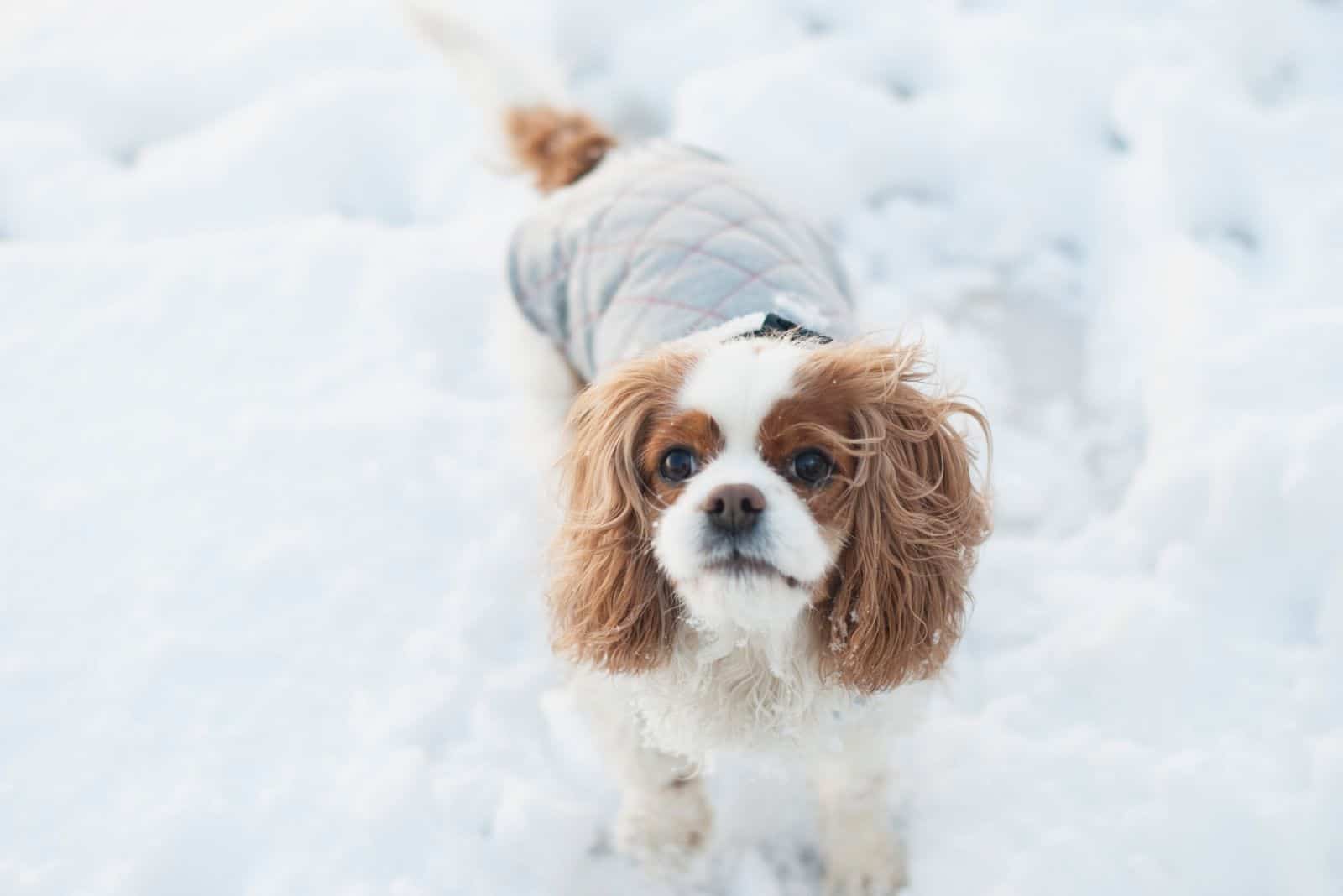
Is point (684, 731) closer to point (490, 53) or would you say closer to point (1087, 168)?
point (490, 53)

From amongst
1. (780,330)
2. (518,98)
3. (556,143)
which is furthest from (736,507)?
(518,98)

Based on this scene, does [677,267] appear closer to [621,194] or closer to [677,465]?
[621,194]

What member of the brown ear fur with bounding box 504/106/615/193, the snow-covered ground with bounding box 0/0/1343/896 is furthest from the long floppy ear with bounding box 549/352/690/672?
the brown ear fur with bounding box 504/106/615/193

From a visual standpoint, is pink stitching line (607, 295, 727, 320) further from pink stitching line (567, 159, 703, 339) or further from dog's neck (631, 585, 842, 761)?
dog's neck (631, 585, 842, 761)

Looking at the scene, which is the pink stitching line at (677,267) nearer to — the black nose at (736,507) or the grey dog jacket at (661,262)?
the grey dog jacket at (661,262)

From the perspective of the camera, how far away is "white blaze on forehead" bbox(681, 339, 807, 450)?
1.42m

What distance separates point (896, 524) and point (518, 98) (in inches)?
63.4

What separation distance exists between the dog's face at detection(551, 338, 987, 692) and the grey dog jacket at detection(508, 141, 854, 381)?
0.83 feet

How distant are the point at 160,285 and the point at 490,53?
113 cm

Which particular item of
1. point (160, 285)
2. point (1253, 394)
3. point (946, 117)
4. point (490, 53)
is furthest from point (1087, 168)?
point (160, 285)

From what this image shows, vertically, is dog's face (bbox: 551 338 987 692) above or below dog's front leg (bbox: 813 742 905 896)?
above

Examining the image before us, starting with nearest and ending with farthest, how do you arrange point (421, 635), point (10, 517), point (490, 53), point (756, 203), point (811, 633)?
point (811, 633)
point (756, 203)
point (421, 635)
point (10, 517)
point (490, 53)

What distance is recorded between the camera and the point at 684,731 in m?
1.73

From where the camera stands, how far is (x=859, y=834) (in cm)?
192
